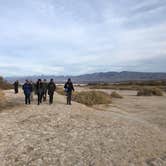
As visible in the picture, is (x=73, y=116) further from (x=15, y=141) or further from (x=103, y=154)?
(x=103, y=154)

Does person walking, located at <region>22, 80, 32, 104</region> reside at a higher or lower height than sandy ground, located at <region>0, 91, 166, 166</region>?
higher

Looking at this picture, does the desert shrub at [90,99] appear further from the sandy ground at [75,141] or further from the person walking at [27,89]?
the sandy ground at [75,141]

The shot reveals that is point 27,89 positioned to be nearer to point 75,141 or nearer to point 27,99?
point 27,99

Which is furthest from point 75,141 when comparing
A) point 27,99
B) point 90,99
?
point 90,99

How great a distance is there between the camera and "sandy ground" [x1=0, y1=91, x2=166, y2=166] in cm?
1089

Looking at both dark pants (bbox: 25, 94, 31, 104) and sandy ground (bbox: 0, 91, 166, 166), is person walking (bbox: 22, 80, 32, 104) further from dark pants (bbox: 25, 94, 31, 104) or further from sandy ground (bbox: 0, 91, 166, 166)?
sandy ground (bbox: 0, 91, 166, 166)

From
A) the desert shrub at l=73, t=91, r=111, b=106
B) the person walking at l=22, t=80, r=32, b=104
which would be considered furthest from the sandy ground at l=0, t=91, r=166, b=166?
the desert shrub at l=73, t=91, r=111, b=106

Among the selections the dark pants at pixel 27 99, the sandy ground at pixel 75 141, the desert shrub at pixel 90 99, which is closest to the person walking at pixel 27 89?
the dark pants at pixel 27 99

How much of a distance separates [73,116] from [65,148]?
249 inches

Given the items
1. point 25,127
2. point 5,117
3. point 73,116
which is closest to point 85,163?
point 25,127

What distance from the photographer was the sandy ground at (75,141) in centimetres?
1089

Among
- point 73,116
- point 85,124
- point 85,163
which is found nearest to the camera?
point 85,163

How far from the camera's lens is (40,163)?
10.5 metres

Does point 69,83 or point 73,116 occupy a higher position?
point 69,83
